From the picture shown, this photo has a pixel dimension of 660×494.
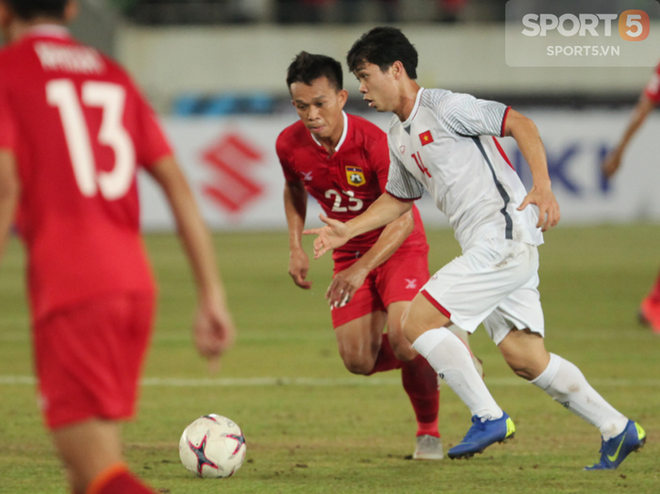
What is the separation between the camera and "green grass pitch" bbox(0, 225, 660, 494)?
4789mm

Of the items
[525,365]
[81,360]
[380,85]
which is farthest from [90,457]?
[380,85]

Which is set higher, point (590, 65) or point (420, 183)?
point (420, 183)

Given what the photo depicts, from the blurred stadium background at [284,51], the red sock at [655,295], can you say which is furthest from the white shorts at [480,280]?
the blurred stadium background at [284,51]

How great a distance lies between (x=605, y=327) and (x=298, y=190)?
5403mm

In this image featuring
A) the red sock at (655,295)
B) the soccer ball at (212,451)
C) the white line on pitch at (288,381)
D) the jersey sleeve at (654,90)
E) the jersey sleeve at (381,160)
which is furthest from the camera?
the red sock at (655,295)

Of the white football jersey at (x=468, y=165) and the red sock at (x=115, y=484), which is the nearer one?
the red sock at (x=115, y=484)

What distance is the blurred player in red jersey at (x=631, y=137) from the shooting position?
9.07 m

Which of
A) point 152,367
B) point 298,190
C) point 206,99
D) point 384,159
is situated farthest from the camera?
point 206,99

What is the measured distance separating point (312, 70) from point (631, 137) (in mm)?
5030

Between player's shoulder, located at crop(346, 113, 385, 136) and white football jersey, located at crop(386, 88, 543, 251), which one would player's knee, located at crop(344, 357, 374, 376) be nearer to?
white football jersey, located at crop(386, 88, 543, 251)

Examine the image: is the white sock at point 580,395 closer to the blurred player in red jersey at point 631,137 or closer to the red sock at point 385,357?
the red sock at point 385,357

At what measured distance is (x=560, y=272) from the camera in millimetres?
15367

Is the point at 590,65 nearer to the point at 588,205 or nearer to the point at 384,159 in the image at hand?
the point at 588,205

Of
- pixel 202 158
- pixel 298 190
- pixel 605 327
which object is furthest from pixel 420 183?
pixel 202 158
